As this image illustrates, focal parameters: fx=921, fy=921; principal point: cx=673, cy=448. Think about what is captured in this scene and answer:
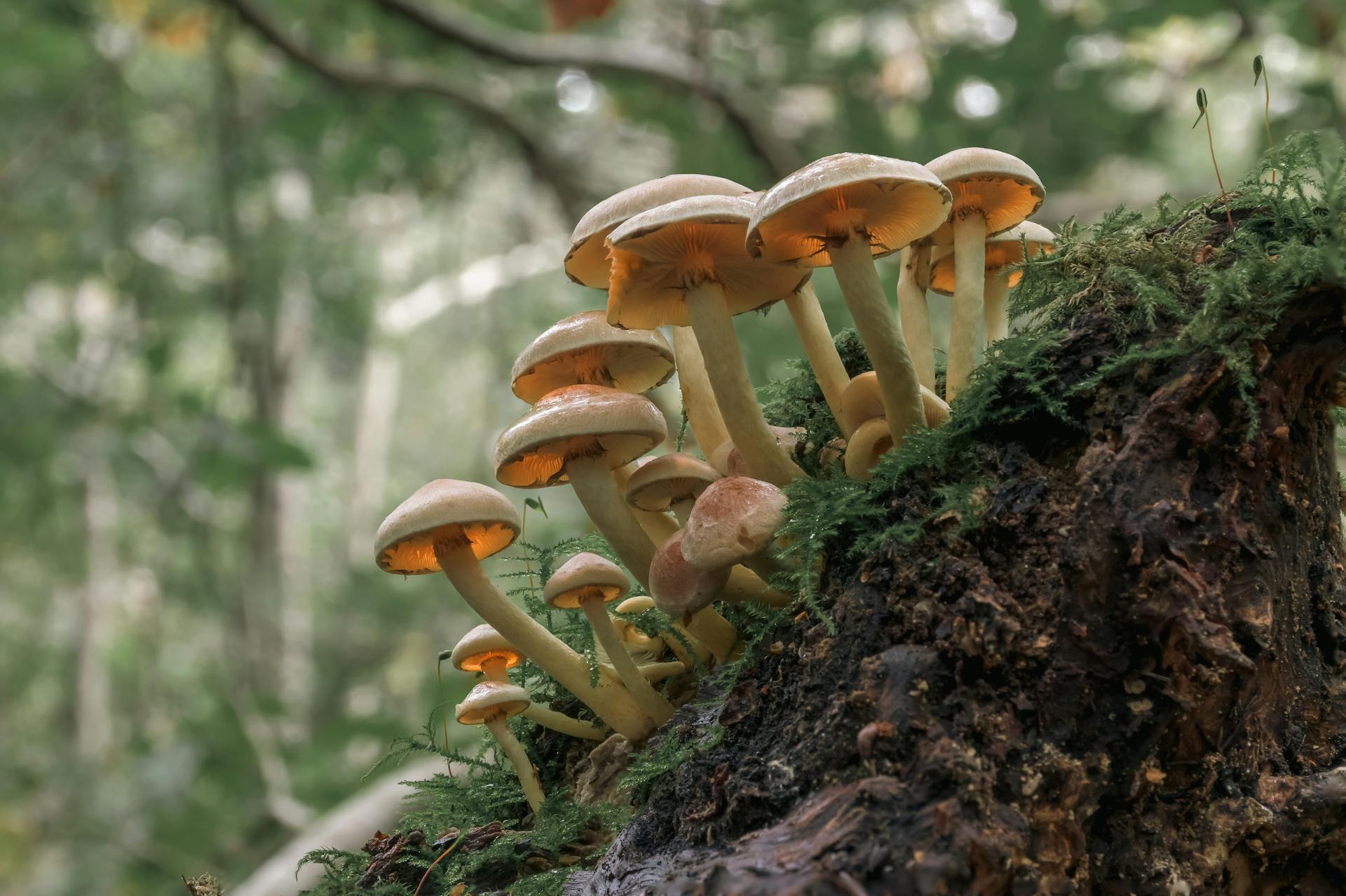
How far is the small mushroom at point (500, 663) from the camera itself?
239 cm

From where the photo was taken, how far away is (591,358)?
246cm

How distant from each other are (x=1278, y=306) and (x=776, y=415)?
1336 millimetres

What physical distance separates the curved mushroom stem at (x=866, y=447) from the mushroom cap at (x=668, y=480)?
12.6 inches

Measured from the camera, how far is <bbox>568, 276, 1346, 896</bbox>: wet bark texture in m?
1.36

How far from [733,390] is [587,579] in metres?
0.55

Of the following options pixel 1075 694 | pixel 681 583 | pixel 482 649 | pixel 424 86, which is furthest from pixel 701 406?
pixel 424 86

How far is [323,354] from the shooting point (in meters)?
16.0

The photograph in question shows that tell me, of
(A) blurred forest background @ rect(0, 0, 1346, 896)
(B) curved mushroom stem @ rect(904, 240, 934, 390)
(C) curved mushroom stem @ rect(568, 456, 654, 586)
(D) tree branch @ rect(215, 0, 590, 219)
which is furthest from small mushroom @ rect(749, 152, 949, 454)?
(D) tree branch @ rect(215, 0, 590, 219)

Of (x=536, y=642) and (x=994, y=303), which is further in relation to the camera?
(x=994, y=303)

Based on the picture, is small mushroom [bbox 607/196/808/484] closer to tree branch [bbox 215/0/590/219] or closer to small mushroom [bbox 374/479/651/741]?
small mushroom [bbox 374/479/651/741]

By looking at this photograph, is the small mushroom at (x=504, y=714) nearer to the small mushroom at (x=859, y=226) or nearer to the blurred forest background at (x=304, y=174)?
the small mushroom at (x=859, y=226)

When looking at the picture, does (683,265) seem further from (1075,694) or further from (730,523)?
(1075,694)

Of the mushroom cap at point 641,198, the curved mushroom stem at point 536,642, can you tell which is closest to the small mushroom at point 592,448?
the curved mushroom stem at point 536,642

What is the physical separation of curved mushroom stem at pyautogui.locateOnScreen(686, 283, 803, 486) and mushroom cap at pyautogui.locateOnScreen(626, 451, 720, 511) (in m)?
0.11
